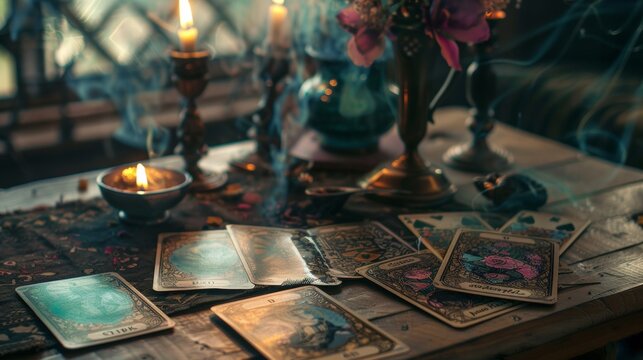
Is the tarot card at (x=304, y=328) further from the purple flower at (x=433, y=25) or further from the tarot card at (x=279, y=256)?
the purple flower at (x=433, y=25)

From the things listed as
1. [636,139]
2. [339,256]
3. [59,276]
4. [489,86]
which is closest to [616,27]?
[636,139]

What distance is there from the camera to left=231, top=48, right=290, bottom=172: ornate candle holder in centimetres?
150

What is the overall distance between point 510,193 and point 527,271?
0.29m

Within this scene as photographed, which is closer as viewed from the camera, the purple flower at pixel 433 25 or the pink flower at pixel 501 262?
the pink flower at pixel 501 262

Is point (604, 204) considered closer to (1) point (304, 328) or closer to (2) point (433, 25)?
(2) point (433, 25)

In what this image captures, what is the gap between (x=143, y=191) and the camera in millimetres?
1208

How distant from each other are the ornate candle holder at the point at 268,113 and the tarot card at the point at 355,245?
33 cm

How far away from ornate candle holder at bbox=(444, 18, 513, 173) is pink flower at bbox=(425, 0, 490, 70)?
1.06 feet

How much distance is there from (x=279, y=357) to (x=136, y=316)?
20cm

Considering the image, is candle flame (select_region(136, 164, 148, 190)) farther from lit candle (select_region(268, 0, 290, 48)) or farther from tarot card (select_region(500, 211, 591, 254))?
tarot card (select_region(500, 211, 591, 254))

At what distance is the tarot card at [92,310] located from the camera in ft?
2.91

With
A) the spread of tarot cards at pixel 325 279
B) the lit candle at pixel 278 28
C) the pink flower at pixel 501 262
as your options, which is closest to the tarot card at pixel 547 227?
the spread of tarot cards at pixel 325 279

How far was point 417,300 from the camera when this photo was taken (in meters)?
0.99

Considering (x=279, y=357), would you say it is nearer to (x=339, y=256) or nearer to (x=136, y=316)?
(x=136, y=316)
